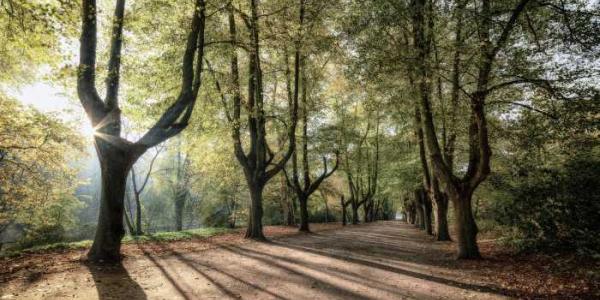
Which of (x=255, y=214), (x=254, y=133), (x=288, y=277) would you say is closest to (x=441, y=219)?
(x=255, y=214)

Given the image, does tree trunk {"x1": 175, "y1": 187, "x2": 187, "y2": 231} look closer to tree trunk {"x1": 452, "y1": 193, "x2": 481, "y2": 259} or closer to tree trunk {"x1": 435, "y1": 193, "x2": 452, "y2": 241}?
tree trunk {"x1": 435, "y1": 193, "x2": 452, "y2": 241}

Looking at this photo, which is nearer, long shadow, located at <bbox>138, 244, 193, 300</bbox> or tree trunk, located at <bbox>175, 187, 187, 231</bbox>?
long shadow, located at <bbox>138, 244, 193, 300</bbox>

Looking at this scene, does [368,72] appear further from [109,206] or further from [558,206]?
[109,206]

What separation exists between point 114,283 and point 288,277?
12.5 feet

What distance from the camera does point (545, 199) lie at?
10.2 m

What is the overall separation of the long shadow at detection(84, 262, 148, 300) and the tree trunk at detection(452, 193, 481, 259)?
9.75 m

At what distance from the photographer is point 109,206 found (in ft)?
28.1

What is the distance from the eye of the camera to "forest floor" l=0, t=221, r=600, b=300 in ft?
20.8

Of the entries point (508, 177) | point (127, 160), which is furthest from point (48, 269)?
point (508, 177)

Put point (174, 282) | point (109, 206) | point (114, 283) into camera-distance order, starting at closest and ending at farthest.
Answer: point (114, 283) → point (174, 282) → point (109, 206)

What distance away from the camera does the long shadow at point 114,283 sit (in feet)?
19.9

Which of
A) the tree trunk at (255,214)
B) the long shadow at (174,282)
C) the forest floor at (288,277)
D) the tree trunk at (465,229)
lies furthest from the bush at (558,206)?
the tree trunk at (255,214)

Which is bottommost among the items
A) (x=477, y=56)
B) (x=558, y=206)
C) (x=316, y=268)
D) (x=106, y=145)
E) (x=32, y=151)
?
(x=316, y=268)

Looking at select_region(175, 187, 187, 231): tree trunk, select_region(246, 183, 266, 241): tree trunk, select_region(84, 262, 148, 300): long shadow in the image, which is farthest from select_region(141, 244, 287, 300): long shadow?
select_region(175, 187, 187, 231): tree trunk
